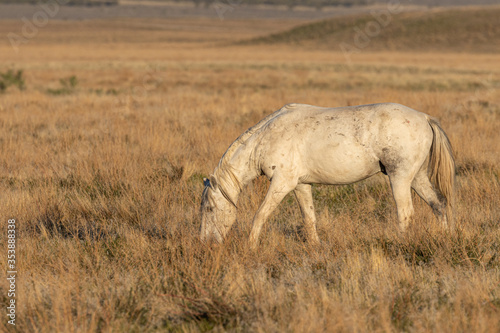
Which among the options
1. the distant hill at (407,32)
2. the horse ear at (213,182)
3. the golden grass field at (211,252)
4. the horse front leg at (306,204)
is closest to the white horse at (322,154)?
the horse ear at (213,182)

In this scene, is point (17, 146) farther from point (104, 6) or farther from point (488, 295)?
point (104, 6)

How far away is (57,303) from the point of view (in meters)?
3.62

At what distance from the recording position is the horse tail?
17.5 ft

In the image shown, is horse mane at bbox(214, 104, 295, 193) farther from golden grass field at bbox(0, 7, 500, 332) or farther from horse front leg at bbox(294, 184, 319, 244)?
horse front leg at bbox(294, 184, 319, 244)

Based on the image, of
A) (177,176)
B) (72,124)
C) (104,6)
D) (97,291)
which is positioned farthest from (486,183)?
(104,6)

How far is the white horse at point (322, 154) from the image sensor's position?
16.5 ft

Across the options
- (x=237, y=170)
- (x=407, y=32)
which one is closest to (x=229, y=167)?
(x=237, y=170)

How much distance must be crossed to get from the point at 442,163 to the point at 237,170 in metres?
2.12

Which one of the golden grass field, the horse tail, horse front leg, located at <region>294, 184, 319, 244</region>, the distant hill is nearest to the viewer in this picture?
the golden grass field

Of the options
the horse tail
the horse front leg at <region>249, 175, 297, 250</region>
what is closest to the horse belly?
the horse front leg at <region>249, 175, 297, 250</region>

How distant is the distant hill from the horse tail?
74.9 meters

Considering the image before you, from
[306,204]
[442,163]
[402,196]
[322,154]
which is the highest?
[322,154]

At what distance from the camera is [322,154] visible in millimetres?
5059

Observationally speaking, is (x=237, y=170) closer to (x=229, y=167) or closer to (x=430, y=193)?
(x=229, y=167)
